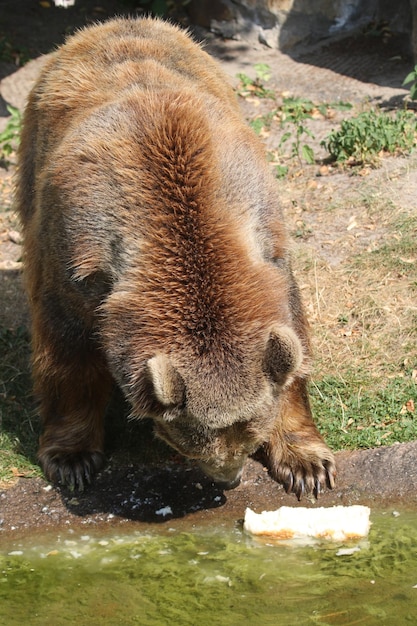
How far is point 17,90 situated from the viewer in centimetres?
1328

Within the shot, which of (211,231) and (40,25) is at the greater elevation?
(40,25)

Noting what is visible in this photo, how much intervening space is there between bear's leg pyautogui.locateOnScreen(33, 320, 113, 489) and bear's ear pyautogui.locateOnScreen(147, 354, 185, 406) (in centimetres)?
155

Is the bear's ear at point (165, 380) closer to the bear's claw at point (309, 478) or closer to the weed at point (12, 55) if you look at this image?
the bear's claw at point (309, 478)

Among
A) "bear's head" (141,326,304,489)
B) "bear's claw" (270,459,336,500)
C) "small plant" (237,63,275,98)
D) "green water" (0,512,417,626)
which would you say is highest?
"small plant" (237,63,275,98)

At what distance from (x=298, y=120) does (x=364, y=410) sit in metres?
5.08

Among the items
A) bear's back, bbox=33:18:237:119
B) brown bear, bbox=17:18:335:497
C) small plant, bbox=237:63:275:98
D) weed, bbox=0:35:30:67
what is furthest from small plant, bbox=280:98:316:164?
weed, bbox=0:35:30:67

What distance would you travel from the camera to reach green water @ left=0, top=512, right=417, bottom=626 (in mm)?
5055

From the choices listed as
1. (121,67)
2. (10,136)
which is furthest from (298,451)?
(10,136)

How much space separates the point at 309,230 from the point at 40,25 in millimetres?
7509

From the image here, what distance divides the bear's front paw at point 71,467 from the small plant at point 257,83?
7.23 m

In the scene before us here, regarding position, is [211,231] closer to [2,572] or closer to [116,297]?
[116,297]

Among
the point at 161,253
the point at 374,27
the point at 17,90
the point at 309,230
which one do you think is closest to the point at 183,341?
the point at 161,253

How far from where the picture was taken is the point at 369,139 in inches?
389

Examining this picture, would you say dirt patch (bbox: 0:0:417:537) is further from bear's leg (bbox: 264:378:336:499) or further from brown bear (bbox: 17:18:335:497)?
brown bear (bbox: 17:18:335:497)
